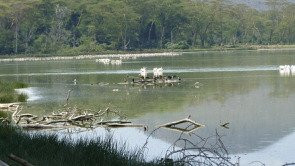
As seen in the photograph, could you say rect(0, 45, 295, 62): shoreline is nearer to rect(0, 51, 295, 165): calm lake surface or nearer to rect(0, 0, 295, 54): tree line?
rect(0, 0, 295, 54): tree line

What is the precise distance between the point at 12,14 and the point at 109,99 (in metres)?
82.3

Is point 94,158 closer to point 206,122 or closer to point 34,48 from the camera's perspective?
point 206,122

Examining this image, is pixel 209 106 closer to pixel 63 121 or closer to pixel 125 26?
pixel 63 121

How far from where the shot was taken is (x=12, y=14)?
11212 cm

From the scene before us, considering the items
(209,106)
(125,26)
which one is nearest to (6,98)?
(209,106)

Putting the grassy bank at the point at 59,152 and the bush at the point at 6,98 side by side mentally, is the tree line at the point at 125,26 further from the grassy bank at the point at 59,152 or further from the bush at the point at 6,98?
the grassy bank at the point at 59,152

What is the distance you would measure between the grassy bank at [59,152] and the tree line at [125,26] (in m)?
94.6

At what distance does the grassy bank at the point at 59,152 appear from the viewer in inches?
452

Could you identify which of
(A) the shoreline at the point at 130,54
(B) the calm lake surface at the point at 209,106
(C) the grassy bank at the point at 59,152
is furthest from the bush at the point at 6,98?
(A) the shoreline at the point at 130,54

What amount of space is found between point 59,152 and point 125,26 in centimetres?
10607

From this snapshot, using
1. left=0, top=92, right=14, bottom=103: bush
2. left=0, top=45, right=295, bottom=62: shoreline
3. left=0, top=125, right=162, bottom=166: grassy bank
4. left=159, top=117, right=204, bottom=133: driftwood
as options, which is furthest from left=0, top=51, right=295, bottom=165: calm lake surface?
left=0, top=45, right=295, bottom=62: shoreline

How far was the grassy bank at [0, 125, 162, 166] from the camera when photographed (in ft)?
37.7

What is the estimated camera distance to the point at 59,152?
12.3m

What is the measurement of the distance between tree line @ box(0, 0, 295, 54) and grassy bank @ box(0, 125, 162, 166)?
94.6 metres
